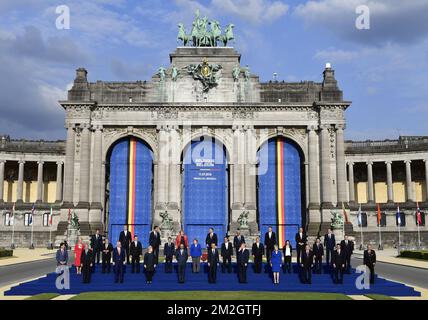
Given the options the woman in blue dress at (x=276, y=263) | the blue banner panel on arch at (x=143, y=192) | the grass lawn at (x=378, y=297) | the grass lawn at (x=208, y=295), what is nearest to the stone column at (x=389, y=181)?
the blue banner panel on arch at (x=143, y=192)

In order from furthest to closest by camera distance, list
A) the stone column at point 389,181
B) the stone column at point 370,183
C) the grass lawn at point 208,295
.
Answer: the stone column at point 370,183 → the stone column at point 389,181 → the grass lawn at point 208,295

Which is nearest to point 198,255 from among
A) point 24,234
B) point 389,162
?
point 24,234

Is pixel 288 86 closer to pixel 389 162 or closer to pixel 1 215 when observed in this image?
pixel 389 162

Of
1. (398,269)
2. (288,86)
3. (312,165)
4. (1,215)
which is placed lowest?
(398,269)

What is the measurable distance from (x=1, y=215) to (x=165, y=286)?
59.2 metres

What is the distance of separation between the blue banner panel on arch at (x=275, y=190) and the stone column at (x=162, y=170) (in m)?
11.9

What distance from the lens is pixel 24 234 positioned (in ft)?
230

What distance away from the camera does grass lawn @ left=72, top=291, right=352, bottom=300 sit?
69.8 ft

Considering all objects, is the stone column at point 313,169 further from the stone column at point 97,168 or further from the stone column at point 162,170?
the stone column at point 97,168

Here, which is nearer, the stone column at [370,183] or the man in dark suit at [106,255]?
A: the man in dark suit at [106,255]

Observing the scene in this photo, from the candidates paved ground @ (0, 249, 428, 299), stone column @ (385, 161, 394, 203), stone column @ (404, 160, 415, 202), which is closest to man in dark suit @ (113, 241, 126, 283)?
paved ground @ (0, 249, 428, 299)

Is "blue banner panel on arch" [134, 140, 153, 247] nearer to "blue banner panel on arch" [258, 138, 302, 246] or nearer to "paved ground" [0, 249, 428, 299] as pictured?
"blue banner panel on arch" [258, 138, 302, 246]

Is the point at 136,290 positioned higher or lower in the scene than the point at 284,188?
lower

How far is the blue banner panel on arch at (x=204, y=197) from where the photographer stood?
2430 inches
